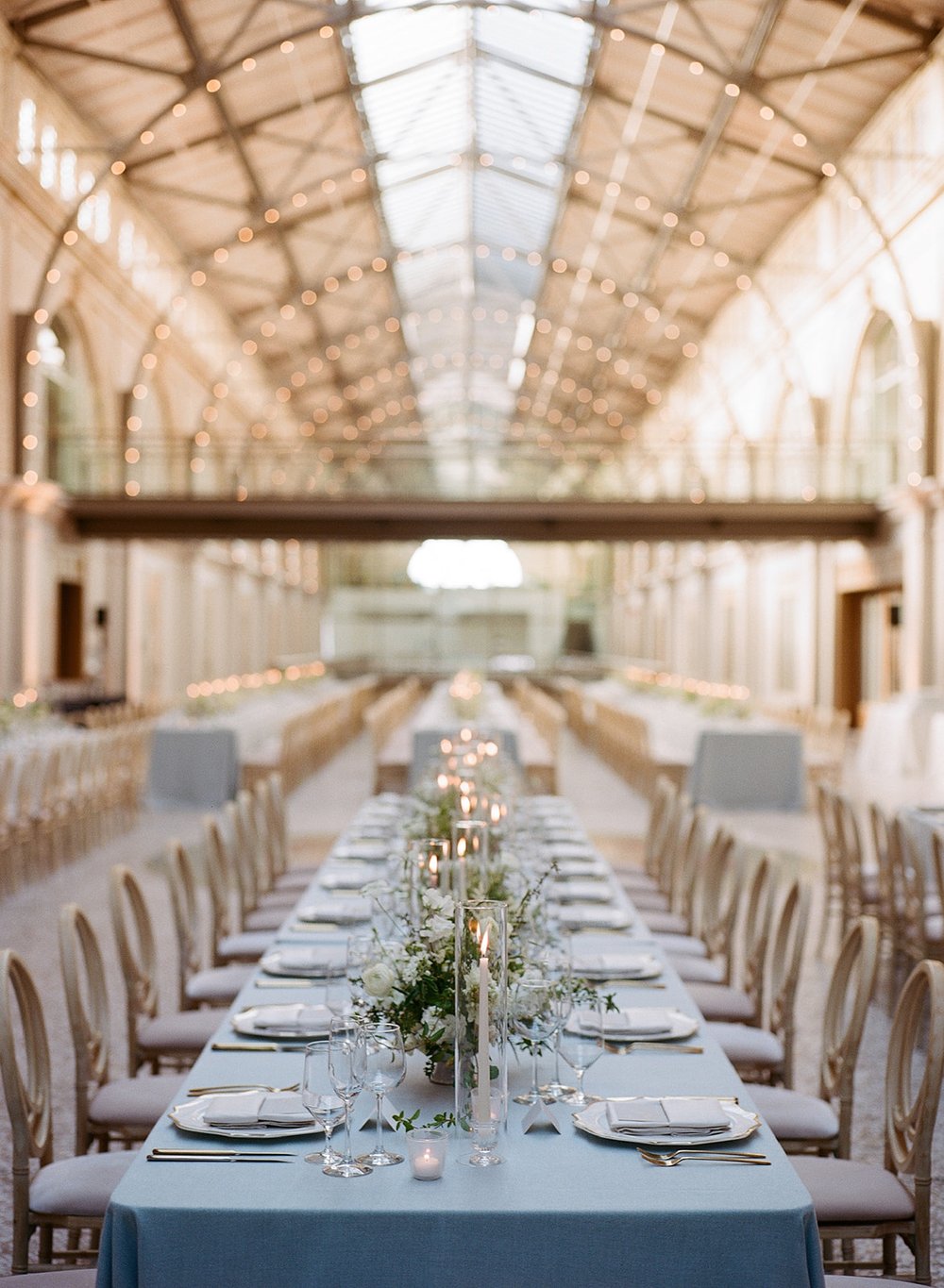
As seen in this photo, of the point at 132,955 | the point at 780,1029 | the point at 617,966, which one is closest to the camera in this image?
the point at 617,966

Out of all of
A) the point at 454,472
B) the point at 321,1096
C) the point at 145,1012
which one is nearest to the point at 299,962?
the point at 145,1012

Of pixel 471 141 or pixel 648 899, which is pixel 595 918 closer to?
pixel 648 899

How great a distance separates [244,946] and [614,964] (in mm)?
2266

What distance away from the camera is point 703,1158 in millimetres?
2635

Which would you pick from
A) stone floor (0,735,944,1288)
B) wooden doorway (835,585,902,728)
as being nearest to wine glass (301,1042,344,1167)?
stone floor (0,735,944,1288)

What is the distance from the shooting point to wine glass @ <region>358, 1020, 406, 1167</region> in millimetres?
2615

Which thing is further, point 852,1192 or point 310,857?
point 310,857

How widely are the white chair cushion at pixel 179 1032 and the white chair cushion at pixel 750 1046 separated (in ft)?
5.50

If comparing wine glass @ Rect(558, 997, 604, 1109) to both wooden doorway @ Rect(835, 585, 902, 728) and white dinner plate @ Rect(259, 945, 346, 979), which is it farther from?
wooden doorway @ Rect(835, 585, 902, 728)

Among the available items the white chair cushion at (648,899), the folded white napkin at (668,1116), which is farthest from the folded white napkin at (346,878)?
the folded white napkin at (668,1116)

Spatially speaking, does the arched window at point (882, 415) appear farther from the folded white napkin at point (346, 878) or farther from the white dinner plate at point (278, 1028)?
the white dinner plate at point (278, 1028)

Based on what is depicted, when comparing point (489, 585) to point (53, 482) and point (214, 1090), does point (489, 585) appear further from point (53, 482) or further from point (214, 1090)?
point (214, 1090)

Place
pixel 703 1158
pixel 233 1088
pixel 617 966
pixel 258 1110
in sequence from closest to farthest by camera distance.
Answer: pixel 703 1158 → pixel 258 1110 → pixel 233 1088 → pixel 617 966

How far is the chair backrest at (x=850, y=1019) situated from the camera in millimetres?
3682
